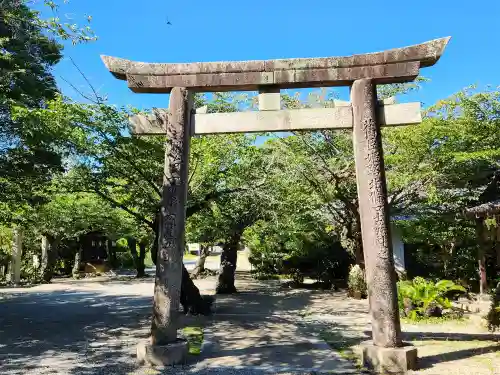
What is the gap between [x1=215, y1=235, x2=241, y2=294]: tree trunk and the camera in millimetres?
17378

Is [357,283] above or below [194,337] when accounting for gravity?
above

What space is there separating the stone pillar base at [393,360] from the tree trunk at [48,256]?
22.6 m

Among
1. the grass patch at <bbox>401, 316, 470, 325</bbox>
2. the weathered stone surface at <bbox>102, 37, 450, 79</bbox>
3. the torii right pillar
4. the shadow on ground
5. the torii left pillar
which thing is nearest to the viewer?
the torii right pillar

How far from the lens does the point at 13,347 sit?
8.03 meters

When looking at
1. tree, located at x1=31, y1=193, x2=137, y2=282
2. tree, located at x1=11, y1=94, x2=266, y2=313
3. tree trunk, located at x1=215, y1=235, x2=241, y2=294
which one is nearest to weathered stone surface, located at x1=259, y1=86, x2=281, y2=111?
tree, located at x1=11, y1=94, x2=266, y2=313

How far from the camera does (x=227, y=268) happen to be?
57.9 feet

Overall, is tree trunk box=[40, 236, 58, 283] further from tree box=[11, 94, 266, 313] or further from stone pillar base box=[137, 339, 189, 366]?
stone pillar base box=[137, 339, 189, 366]

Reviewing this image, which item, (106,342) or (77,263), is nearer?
(106,342)

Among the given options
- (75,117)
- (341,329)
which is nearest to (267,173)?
(341,329)

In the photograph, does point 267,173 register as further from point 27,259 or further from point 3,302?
point 27,259

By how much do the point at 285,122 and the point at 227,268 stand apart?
11.8 meters

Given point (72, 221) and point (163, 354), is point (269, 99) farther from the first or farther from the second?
point (72, 221)

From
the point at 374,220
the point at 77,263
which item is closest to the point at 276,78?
the point at 374,220

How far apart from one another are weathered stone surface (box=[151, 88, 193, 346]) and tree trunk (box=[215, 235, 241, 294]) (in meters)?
10.6
